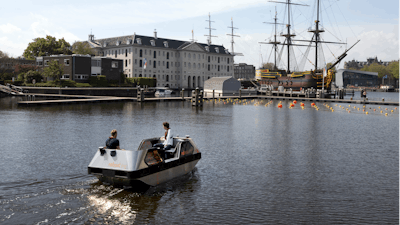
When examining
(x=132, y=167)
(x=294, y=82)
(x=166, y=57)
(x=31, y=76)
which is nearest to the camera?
(x=132, y=167)

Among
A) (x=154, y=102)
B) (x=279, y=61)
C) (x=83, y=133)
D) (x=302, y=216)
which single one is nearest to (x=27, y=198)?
(x=302, y=216)

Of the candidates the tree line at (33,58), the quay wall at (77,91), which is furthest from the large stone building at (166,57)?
the quay wall at (77,91)

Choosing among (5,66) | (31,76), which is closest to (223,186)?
(31,76)

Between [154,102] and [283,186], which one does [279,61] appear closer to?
[154,102]

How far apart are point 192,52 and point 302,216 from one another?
133758mm

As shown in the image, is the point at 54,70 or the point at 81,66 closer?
the point at 54,70

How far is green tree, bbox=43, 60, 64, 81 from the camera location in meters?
85.4

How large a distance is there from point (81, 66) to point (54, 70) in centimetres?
702

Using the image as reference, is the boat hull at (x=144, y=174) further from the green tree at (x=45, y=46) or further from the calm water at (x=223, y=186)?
the green tree at (x=45, y=46)

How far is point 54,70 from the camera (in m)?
85.5

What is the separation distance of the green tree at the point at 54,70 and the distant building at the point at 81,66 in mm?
1237

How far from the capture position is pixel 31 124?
30734 mm

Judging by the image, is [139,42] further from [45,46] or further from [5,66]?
[5,66]

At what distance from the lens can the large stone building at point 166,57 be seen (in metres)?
124
